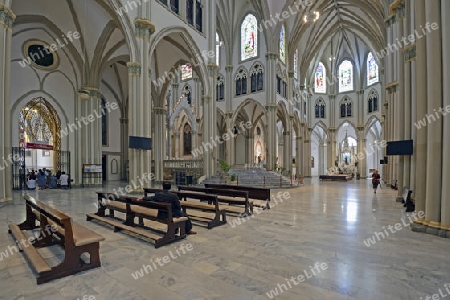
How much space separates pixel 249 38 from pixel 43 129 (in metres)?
20.5

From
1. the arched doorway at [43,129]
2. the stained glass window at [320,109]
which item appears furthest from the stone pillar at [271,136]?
the arched doorway at [43,129]

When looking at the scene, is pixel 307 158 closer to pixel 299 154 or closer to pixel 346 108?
pixel 299 154

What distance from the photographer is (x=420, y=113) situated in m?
6.52

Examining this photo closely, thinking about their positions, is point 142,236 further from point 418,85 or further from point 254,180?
point 254,180

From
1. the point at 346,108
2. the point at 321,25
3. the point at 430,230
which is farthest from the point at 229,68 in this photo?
the point at 430,230

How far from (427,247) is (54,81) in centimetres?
2141

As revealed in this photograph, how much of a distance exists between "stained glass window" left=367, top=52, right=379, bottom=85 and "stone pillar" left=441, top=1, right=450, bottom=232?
32.6 m

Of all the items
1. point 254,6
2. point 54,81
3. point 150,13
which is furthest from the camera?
point 254,6

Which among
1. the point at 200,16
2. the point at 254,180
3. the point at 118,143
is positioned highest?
the point at 200,16

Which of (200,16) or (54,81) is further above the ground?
(200,16)

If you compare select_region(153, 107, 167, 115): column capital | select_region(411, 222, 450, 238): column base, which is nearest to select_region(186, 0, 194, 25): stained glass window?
select_region(153, 107, 167, 115): column capital

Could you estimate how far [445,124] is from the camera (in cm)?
582

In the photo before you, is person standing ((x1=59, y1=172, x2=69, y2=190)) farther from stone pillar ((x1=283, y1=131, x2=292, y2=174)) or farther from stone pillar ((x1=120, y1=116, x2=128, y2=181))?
stone pillar ((x1=283, y1=131, x2=292, y2=174))

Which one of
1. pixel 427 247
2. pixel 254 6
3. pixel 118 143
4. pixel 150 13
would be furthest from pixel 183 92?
pixel 427 247
